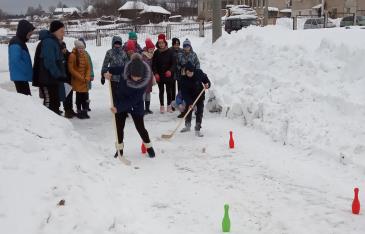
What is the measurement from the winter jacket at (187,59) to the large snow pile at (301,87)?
1148 mm

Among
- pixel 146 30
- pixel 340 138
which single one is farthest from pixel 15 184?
pixel 146 30

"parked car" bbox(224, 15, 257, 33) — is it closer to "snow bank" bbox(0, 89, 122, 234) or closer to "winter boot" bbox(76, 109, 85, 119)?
"winter boot" bbox(76, 109, 85, 119)

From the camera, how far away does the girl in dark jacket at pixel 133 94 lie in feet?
23.2

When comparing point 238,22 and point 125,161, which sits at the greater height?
point 238,22

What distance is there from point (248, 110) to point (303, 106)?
4.62ft

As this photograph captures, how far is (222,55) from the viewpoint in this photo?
507 inches

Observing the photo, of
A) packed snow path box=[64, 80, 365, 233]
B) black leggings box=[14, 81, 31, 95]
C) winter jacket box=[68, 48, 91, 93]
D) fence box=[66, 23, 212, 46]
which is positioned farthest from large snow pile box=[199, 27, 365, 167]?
fence box=[66, 23, 212, 46]

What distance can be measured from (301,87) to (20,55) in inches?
225

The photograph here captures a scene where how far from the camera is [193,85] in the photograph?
29.8ft

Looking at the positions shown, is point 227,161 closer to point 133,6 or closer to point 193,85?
point 193,85

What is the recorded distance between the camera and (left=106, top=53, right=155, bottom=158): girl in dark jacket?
7.08 meters

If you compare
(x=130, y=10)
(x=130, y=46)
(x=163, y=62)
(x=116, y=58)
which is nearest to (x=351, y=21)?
(x=163, y=62)

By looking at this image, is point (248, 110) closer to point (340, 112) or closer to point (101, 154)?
point (340, 112)

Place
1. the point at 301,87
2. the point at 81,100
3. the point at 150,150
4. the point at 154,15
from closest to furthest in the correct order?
the point at 150,150, the point at 301,87, the point at 81,100, the point at 154,15
